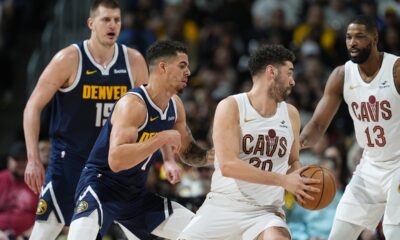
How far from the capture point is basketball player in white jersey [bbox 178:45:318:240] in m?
6.90

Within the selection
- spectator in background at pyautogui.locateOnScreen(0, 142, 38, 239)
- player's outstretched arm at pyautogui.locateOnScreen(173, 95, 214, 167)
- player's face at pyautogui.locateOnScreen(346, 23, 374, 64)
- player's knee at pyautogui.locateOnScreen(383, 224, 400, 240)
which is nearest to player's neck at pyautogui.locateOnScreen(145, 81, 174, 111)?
player's outstretched arm at pyautogui.locateOnScreen(173, 95, 214, 167)

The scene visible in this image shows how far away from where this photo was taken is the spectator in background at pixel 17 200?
10430 mm

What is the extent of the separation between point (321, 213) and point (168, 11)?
19.2 feet

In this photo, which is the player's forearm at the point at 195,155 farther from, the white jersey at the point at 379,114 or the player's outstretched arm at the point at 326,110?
the white jersey at the point at 379,114

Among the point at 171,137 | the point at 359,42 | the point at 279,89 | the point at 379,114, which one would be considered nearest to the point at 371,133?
the point at 379,114

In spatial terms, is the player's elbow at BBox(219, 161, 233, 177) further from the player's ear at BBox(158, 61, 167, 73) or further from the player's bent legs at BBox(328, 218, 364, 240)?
the player's bent legs at BBox(328, 218, 364, 240)

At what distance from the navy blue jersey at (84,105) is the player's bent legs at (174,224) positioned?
1.06 metres

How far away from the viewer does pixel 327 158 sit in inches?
431

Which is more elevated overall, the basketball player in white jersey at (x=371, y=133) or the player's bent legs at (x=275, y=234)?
the basketball player in white jersey at (x=371, y=133)

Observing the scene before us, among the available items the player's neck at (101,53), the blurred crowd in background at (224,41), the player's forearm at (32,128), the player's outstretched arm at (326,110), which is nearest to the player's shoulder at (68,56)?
the player's neck at (101,53)

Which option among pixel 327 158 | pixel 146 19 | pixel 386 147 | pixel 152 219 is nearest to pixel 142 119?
pixel 152 219

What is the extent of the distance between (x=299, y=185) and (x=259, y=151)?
0.69m

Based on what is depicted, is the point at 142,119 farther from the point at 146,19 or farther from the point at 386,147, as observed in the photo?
the point at 146,19

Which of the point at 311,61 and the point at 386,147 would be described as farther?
the point at 311,61
